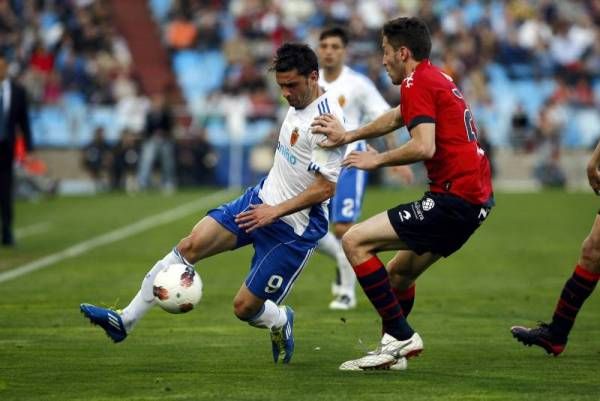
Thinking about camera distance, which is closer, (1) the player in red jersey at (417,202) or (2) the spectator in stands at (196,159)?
(1) the player in red jersey at (417,202)

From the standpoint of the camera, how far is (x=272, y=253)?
977 cm

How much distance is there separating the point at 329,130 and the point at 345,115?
4.57 meters

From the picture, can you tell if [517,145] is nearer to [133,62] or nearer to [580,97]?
[580,97]

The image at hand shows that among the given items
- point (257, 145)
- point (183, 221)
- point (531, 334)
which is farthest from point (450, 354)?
point (257, 145)

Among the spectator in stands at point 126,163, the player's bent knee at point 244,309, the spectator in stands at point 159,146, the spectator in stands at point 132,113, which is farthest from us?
the spectator in stands at point 132,113

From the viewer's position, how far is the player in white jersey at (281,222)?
9.52m

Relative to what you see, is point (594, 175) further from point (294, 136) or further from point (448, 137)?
point (294, 136)

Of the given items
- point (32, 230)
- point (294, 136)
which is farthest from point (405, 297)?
point (32, 230)

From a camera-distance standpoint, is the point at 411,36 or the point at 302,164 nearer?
the point at 411,36

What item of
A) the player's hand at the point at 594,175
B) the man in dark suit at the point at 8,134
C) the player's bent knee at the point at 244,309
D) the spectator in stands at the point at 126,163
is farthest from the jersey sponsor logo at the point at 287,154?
the spectator in stands at the point at 126,163

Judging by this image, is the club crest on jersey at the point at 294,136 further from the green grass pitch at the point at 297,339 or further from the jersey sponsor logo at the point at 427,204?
the green grass pitch at the point at 297,339

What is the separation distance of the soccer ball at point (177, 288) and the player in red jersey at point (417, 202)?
3.56 feet

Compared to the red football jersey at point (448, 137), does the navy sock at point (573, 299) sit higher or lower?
lower

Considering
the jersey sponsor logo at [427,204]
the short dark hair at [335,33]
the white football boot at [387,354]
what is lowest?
the white football boot at [387,354]
